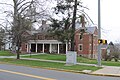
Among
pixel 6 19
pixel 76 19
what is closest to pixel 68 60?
pixel 76 19

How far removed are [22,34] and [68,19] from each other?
6.60m

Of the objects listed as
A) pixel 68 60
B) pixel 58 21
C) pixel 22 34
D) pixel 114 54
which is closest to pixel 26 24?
pixel 22 34

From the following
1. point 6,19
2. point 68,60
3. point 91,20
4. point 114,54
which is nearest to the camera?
point 68,60

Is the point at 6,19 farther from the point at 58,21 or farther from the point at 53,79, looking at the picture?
the point at 53,79

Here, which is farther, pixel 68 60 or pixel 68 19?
pixel 68 19

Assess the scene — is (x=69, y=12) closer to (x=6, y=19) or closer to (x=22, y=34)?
(x=22, y=34)

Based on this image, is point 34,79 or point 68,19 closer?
point 34,79

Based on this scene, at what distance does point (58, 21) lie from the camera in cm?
3394

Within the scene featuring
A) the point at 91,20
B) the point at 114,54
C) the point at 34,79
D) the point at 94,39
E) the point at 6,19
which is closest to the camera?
the point at 34,79

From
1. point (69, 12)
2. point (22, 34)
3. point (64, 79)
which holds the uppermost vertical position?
point (69, 12)

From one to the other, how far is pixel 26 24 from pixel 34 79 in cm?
2000

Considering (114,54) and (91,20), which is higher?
(91,20)

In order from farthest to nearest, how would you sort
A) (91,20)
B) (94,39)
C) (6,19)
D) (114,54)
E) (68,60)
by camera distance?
(94,39) → (114,54) → (6,19) → (91,20) → (68,60)

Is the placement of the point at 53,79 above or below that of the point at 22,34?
below
